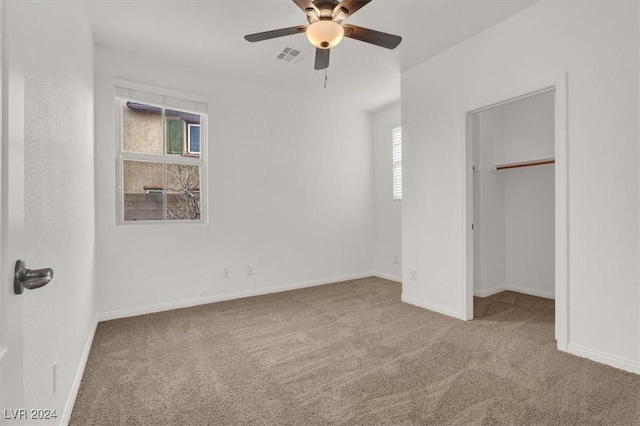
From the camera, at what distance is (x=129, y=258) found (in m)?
3.50

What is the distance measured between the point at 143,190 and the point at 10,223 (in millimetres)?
3265

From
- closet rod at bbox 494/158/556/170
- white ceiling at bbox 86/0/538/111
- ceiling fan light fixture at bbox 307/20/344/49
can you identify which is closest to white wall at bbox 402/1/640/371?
white ceiling at bbox 86/0/538/111

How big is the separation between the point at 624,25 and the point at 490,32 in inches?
40.1

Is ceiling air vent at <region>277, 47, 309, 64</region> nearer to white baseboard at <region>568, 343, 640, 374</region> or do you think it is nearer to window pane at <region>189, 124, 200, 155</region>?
window pane at <region>189, 124, 200, 155</region>

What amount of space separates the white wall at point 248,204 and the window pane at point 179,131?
0.24 meters

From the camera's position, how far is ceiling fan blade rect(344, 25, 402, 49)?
2297 millimetres

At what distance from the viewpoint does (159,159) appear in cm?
374

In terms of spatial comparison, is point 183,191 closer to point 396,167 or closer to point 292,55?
point 292,55

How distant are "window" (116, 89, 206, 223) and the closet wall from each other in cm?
353

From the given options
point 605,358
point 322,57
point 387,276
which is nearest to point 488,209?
point 387,276

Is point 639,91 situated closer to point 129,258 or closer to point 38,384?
point 38,384

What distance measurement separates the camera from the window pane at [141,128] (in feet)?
11.7

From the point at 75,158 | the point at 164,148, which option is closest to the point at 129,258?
the point at 164,148

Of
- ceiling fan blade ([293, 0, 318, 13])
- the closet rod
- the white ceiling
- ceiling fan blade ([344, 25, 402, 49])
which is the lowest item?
the closet rod
